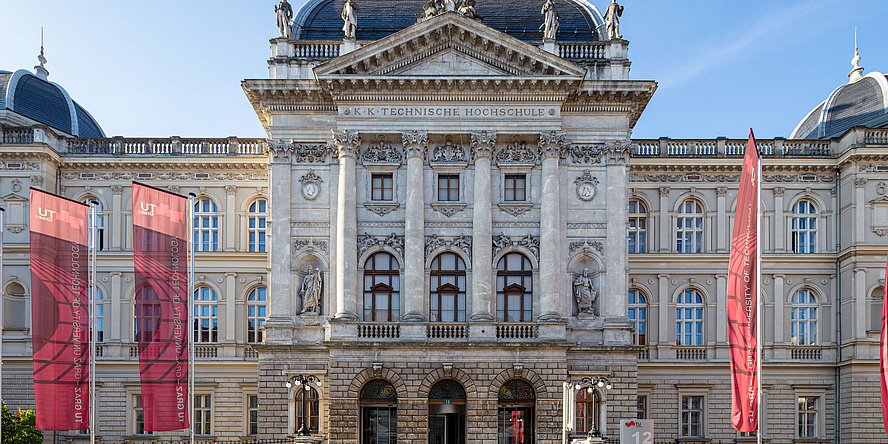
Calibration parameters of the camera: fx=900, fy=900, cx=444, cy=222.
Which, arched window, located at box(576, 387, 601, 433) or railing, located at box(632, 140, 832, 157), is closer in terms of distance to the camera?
arched window, located at box(576, 387, 601, 433)

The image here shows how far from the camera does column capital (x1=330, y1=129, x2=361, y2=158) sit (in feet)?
117

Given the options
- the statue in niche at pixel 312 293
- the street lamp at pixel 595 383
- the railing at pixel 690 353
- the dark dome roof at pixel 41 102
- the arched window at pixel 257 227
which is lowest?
the street lamp at pixel 595 383

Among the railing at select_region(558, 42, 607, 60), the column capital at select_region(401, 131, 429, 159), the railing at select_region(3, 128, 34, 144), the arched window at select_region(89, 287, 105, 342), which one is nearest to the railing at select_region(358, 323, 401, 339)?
the column capital at select_region(401, 131, 429, 159)

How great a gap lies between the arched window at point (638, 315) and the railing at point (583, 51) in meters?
11.0

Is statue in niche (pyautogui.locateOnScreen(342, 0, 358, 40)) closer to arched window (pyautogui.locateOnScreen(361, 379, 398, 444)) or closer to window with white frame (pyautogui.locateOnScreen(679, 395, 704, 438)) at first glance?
arched window (pyautogui.locateOnScreen(361, 379, 398, 444))

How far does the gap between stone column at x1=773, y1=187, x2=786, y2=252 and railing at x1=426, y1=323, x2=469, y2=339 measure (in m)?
16.0

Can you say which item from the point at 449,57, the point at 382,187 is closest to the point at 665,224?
the point at 449,57

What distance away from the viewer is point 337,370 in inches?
1346

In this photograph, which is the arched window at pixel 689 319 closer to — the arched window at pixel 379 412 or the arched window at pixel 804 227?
the arched window at pixel 804 227

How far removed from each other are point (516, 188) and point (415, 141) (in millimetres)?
4538

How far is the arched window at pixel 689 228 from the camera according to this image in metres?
41.8

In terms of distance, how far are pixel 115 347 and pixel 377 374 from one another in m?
13.4

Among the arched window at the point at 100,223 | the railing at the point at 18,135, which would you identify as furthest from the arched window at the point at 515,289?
the railing at the point at 18,135

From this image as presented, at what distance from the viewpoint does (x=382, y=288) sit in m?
36.1
